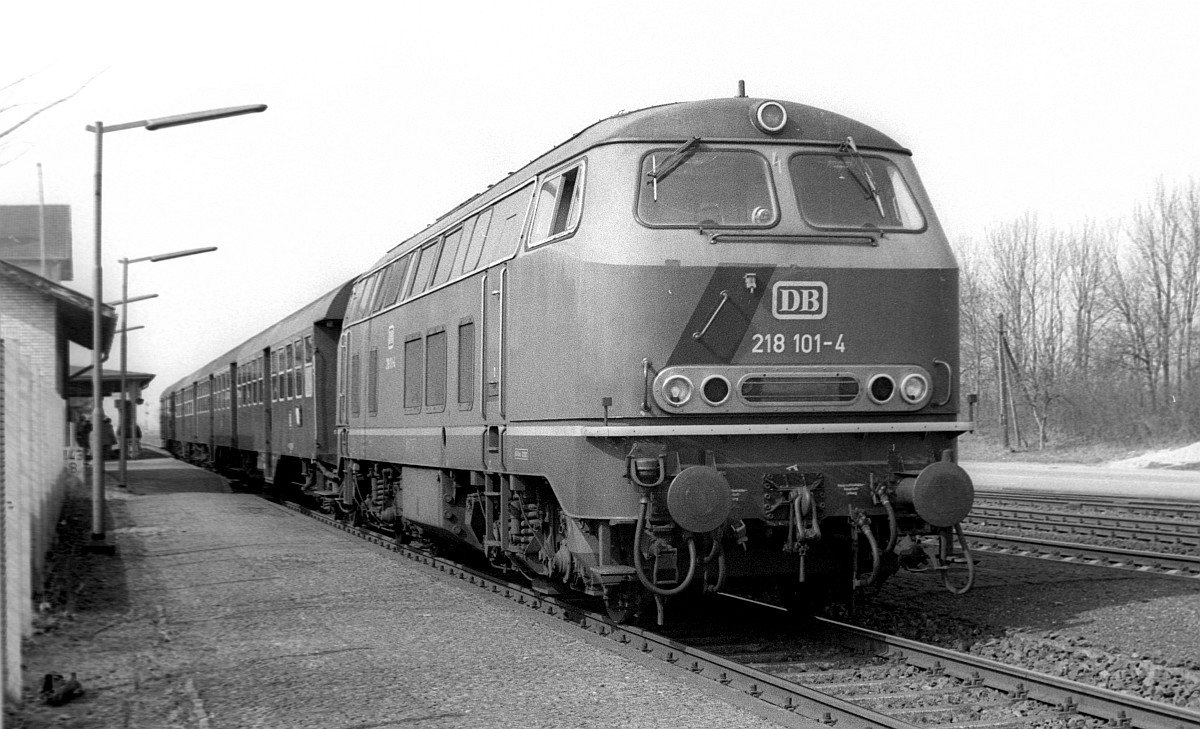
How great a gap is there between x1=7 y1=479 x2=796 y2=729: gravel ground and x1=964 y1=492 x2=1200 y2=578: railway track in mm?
6563

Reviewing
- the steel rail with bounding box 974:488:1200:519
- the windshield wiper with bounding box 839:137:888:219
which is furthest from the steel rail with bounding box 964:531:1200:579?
the windshield wiper with bounding box 839:137:888:219

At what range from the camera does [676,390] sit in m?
7.71

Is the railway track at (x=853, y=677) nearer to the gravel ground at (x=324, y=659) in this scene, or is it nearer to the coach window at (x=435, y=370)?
the gravel ground at (x=324, y=659)

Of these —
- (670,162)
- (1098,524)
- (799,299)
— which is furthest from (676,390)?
(1098,524)

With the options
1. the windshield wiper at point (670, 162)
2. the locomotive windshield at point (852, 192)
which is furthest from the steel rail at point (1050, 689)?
the windshield wiper at point (670, 162)

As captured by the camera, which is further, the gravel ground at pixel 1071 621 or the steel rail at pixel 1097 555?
the steel rail at pixel 1097 555

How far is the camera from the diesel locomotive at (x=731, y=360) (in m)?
7.73

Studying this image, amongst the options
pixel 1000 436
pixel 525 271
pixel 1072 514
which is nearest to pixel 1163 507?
pixel 1072 514

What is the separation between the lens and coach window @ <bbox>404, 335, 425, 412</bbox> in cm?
1215

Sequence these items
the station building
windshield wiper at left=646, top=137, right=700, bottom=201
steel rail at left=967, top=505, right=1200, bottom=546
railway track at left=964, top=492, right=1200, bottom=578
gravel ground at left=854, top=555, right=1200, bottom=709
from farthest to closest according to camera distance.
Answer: steel rail at left=967, top=505, right=1200, bottom=546, railway track at left=964, top=492, right=1200, bottom=578, windshield wiper at left=646, top=137, right=700, bottom=201, gravel ground at left=854, top=555, right=1200, bottom=709, the station building

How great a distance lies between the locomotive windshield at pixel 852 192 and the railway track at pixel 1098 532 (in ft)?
17.1

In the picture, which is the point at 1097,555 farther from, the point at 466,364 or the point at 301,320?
the point at 301,320

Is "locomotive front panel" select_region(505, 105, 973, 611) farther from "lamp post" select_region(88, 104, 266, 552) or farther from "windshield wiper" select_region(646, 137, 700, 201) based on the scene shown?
"lamp post" select_region(88, 104, 266, 552)

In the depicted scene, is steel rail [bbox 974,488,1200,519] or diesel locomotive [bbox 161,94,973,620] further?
steel rail [bbox 974,488,1200,519]
